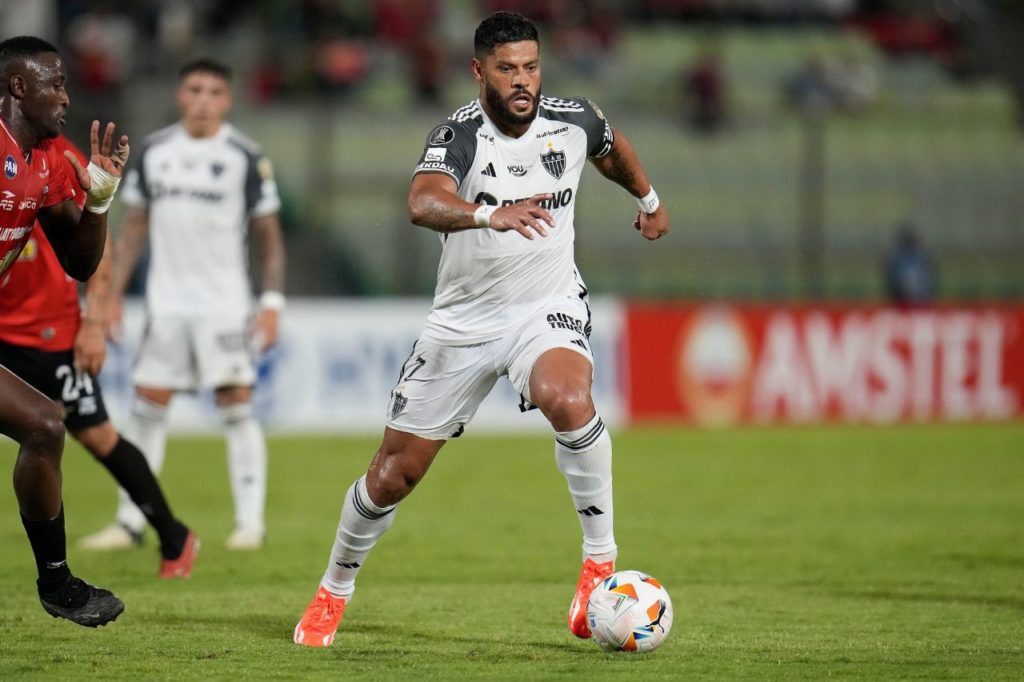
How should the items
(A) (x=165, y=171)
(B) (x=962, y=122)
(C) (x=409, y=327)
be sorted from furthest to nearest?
→ (B) (x=962, y=122)
(C) (x=409, y=327)
(A) (x=165, y=171)

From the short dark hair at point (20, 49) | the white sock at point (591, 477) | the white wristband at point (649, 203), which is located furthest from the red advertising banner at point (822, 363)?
the short dark hair at point (20, 49)

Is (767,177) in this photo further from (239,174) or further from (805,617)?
(805,617)

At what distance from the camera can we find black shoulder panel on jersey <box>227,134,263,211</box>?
30.7 feet

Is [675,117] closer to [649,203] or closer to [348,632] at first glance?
[649,203]

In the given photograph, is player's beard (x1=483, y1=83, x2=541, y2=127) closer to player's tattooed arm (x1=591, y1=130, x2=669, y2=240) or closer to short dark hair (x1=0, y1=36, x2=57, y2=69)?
player's tattooed arm (x1=591, y1=130, x2=669, y2=240)

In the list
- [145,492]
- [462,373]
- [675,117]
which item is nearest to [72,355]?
[145,492]

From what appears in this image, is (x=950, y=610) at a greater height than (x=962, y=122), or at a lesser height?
lesser

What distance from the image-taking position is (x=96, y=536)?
9.34 m

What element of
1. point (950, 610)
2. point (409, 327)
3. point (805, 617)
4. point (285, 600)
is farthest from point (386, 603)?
point (409, 327)

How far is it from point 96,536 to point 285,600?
8.14 ft

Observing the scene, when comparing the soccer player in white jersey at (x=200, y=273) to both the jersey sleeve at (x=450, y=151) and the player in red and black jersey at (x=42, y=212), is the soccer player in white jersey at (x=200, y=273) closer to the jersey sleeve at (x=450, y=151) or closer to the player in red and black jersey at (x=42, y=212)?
the player in red and black jersey at (x=42, y=212)

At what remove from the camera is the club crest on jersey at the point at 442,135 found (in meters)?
6.05

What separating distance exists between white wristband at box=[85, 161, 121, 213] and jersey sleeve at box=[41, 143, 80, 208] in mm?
124

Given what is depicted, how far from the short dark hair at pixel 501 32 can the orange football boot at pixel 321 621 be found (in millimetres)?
2290
